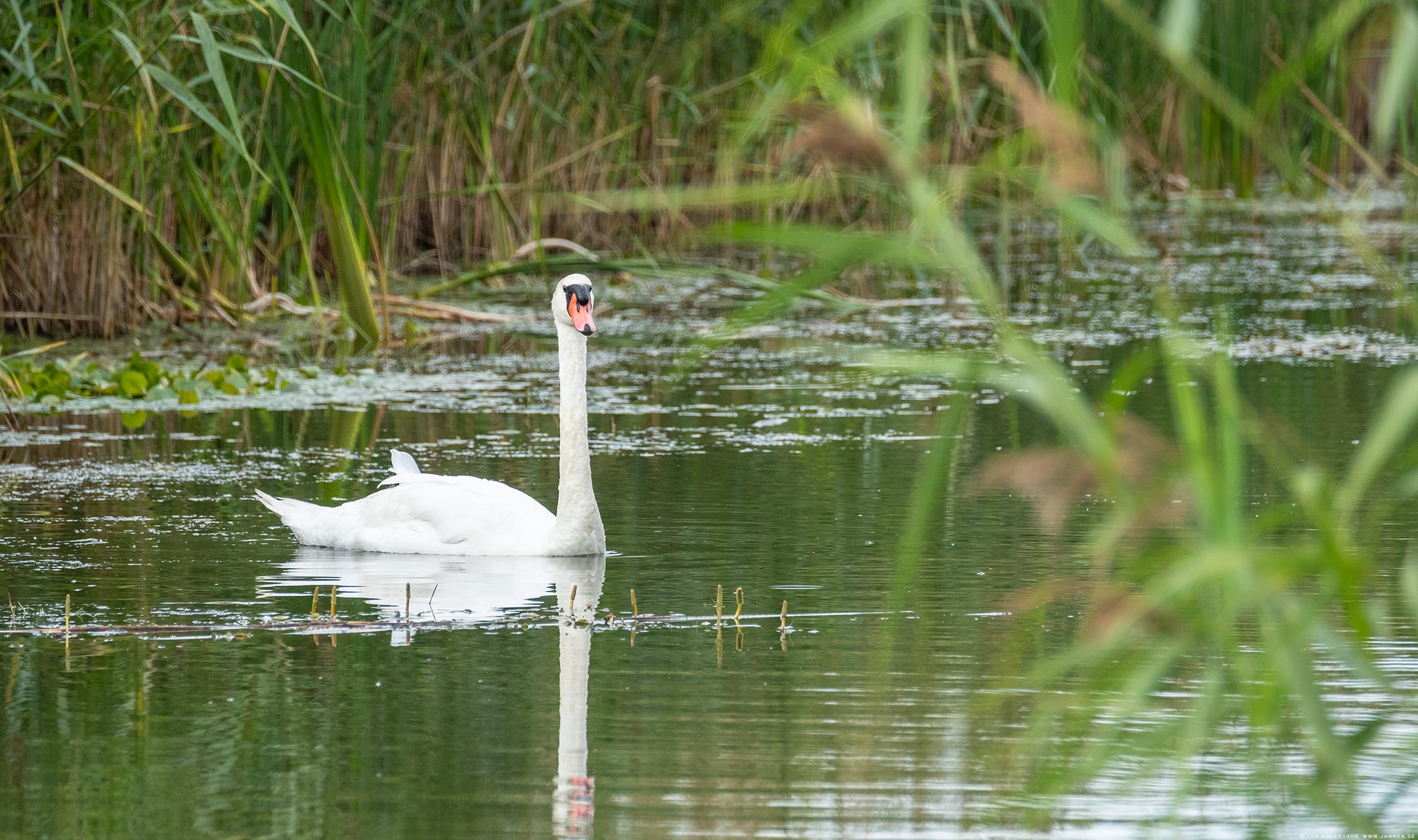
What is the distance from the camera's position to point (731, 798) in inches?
152

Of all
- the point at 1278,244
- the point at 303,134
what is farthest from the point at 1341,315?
the point at 303,134

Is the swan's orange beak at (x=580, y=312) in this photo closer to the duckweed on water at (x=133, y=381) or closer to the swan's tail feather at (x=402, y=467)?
the swan's tail feather at (x=402, y=467)

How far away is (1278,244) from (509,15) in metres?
5.68

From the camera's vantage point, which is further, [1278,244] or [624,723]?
[1278,244]

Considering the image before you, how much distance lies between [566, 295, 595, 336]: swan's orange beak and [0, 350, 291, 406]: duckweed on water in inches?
116

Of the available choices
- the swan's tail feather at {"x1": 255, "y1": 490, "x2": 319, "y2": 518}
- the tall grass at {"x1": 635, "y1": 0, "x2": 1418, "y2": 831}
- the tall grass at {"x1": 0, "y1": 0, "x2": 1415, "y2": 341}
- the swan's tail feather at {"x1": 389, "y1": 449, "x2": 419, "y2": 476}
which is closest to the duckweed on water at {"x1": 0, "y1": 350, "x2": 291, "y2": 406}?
the tall grass at {"x1": 0, "y1": 0, "x2": 1415, "y2": 341}

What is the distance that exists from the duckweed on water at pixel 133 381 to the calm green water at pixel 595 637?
136 millimetres

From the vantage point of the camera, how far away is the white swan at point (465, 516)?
6.50 metres

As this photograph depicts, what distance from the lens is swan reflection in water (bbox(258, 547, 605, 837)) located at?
5.33m

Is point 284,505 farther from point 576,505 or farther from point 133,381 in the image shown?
point 133,381

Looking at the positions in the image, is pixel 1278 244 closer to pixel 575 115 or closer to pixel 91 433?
pixel 575 115

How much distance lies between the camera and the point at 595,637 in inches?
211

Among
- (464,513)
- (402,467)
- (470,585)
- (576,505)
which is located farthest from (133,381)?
(470,585)

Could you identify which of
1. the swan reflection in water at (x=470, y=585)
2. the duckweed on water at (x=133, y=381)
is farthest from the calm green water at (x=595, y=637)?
the duckweed on water at (x=133, y=381)
